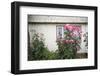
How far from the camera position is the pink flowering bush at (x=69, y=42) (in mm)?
1381

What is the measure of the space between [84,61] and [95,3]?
0.33 metres

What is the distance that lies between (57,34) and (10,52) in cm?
26

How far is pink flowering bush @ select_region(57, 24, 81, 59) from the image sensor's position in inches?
54.4

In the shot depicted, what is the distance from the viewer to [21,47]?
1.27 m

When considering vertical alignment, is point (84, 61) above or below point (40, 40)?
below

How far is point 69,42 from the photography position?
1398 mm

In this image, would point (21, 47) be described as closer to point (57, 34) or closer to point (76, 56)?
point (57, 34)

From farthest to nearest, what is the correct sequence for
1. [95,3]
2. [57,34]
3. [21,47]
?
[95,3]
[57,34]
[21,47]

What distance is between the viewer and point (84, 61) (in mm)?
1432

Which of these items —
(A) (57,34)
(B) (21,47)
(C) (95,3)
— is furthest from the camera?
(C) (95,3)

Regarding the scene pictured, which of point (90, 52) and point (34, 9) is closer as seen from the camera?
point (34, 9)

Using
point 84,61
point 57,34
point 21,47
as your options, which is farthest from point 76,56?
point 21,47
